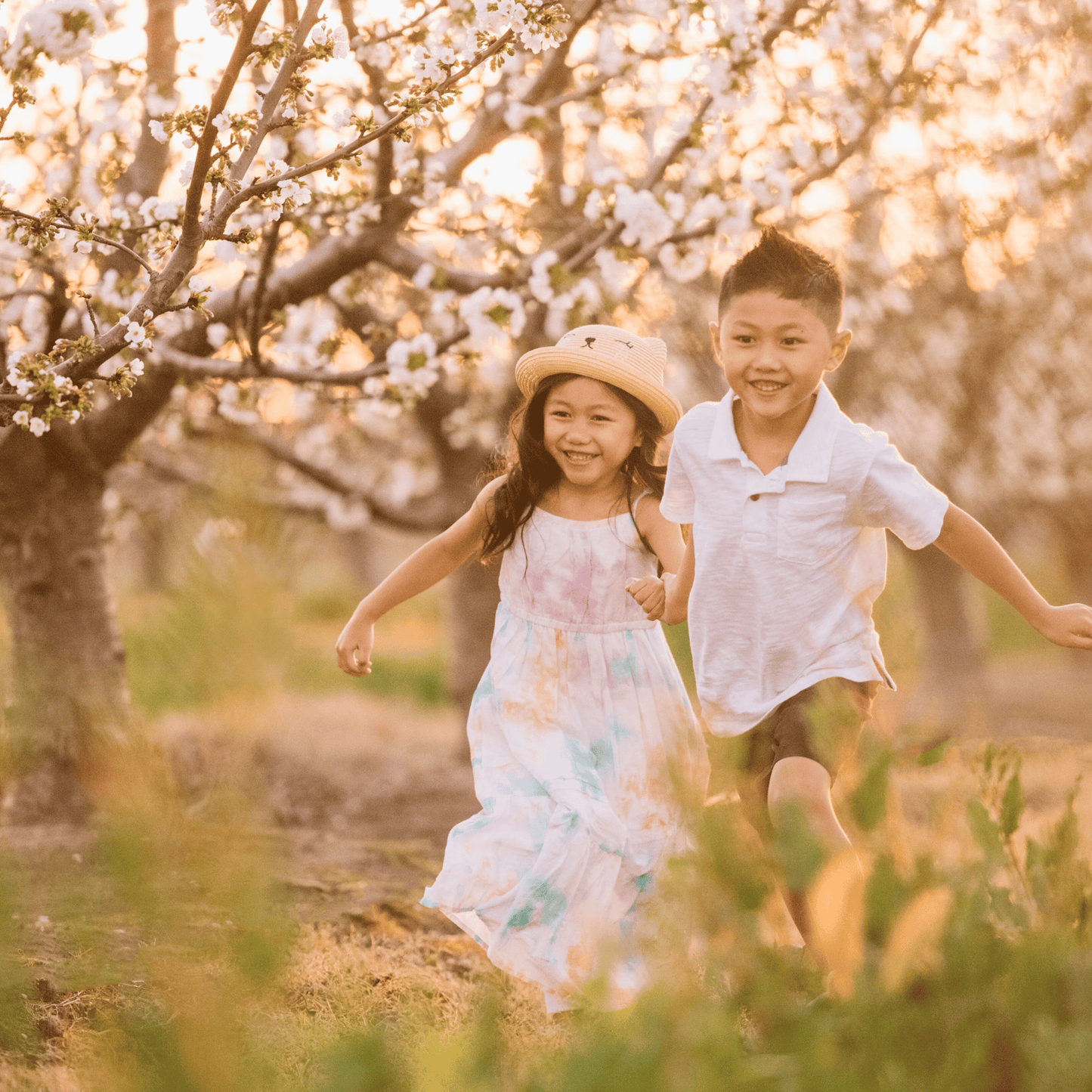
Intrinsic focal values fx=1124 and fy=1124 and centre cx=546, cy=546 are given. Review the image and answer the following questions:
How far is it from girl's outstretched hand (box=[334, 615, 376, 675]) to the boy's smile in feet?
4.03

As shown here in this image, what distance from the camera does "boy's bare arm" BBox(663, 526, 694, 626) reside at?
2998 millimetres

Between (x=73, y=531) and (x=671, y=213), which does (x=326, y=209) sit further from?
(x=73, y=531)

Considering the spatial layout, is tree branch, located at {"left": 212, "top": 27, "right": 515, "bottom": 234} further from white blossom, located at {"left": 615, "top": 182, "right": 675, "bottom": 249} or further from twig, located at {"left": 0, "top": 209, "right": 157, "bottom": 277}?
white blossom, located at {"left": 615, "top": 182, "right": 675, "bottom": 249}

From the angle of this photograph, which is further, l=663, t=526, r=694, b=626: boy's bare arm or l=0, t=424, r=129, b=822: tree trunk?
l=0, t=424, r=129, b=822: tree trunk

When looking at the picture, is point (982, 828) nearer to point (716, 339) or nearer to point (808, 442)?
point (808, 442)

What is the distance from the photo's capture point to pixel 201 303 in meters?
2.53

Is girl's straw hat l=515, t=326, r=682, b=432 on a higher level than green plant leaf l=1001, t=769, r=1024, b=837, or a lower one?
higher

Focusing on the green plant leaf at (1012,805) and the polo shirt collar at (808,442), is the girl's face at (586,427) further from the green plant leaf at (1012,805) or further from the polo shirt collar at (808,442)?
the green plant leaf at (1012,805)

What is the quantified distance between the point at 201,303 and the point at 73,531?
280 cm

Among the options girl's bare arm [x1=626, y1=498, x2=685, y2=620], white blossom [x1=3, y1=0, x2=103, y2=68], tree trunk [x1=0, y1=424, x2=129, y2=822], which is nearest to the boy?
girl's bare arm [x1=626, y1=498, x2=685, y2=620]

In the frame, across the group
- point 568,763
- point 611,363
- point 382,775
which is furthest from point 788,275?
point 382,775

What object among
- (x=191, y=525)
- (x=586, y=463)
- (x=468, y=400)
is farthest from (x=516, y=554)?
(x=468, y=400)

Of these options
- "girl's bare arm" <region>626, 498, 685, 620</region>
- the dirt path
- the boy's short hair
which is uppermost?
the boy's short hair

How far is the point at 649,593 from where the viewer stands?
2.90 metres
